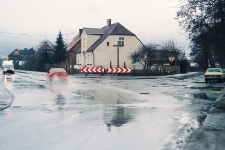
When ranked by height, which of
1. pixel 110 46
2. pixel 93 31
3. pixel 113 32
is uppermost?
pixel 93 31

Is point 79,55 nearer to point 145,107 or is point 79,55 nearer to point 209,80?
point 209,80

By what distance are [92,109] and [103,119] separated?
286 centimetres

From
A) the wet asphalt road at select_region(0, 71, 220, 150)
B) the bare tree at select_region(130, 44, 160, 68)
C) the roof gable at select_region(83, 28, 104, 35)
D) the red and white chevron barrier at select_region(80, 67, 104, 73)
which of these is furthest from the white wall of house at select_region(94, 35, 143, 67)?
the wet asphalt road at select_region(0, 71, 220, 150)

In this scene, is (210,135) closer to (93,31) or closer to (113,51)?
(113,51)

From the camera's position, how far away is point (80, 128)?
10578mm

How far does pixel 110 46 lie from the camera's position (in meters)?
66.4

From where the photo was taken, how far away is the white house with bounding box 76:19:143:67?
217 ft

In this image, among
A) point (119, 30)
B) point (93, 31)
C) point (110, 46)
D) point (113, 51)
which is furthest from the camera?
point (93, 31)

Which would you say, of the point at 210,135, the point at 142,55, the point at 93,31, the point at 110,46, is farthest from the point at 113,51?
the point at 210,135

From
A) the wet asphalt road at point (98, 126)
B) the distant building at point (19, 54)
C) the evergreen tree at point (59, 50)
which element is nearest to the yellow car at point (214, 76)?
the wet asphalt road at point (98, 126)

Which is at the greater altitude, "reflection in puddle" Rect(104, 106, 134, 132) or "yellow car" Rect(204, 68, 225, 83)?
"yellow car" Rect(204, 68, 225, 83)

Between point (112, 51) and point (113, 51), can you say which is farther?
point (113, 51)

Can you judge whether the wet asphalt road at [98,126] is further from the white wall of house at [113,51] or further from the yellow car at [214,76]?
the white wall of house at [113,51]

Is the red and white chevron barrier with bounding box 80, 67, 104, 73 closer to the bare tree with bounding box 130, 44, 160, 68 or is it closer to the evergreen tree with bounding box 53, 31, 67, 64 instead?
the bare tree with bounding box 130, 44, 160, 68
